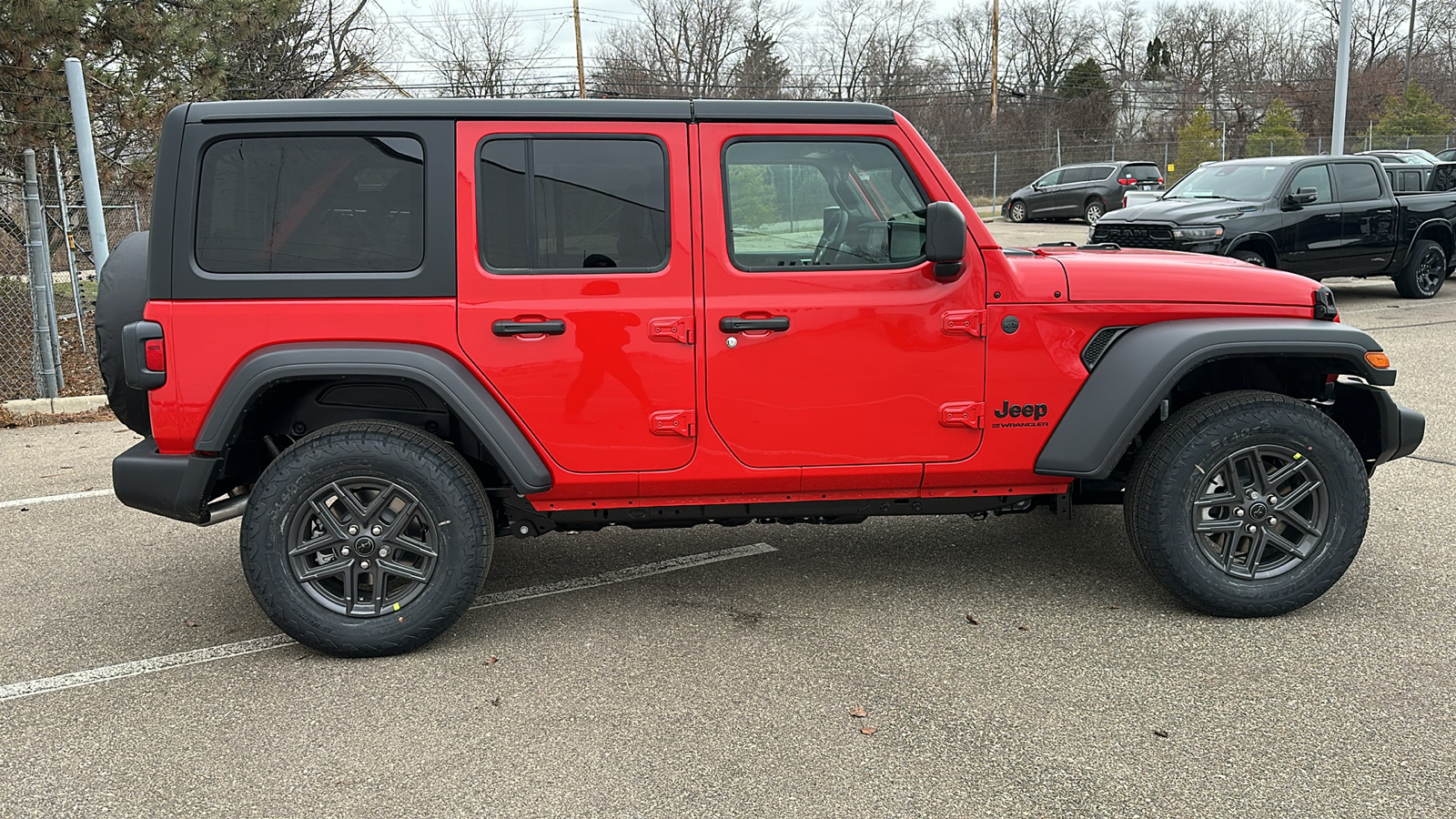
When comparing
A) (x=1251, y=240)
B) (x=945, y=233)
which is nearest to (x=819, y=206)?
(x=945, y=233)

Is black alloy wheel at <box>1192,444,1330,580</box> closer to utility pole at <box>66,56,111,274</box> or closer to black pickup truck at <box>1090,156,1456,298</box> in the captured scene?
utility pole at <box>66,56,111,274</box>

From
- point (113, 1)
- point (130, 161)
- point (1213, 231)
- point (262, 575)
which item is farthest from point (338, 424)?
point (1213, 231)

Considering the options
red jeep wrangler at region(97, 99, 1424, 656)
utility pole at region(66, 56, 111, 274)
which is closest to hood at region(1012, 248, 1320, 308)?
red jeep wrangler at region(97, 99, 1424, 656)

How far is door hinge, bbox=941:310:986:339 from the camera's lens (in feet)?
13.1

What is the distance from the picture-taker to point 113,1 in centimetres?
1036

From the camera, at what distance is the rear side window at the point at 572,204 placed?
388cm

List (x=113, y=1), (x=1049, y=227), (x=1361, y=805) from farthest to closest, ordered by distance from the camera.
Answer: (x=1049, y=227) → (x=113, y=1) → (x=1361, y=805)

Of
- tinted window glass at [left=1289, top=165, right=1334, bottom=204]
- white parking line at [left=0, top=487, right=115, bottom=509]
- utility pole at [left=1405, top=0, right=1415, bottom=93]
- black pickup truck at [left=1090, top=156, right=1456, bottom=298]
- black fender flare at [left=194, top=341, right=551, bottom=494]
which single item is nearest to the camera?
black fender flare at [left=194, top=341, right=551, bottom=494]

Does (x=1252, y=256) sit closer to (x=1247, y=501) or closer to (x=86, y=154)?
(x=1247, y=501)

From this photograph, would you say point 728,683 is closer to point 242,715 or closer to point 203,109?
point 242,715

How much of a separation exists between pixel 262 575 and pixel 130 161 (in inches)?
374

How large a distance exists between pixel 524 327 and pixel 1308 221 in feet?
36.6

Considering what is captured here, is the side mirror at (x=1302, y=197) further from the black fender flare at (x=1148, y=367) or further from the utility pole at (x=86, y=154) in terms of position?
the utility pole at (x=86, y=154)

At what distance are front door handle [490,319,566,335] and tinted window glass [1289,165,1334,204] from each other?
11115mm
